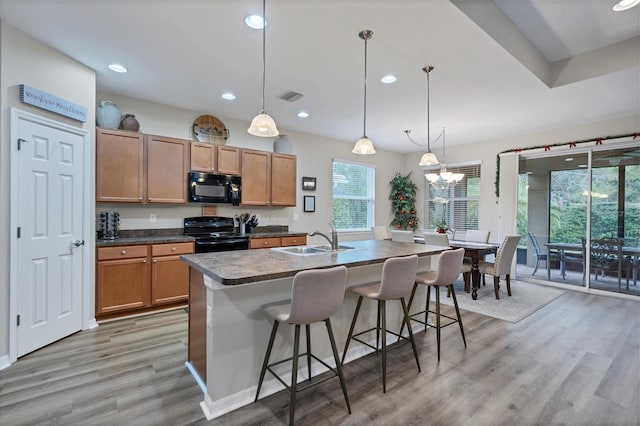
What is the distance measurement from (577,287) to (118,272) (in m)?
6.75

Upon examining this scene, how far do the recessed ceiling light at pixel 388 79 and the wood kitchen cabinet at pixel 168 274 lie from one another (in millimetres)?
3092

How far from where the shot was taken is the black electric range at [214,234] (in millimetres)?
4098

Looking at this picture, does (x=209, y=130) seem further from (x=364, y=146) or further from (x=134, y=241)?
(x=364, y=146)

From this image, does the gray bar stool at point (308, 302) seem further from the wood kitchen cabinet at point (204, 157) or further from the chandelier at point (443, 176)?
the chandelier at point (443, 176)

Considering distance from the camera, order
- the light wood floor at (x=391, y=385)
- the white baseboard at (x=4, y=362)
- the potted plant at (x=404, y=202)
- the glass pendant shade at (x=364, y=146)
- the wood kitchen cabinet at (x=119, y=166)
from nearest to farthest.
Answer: the light wood floor at (x=391, y=385) < the white baseboard at (x=4, y=362) < the glass pendant shade at (x=364, y=146) < the wood kitchen cabinet at (x=119, y=166) < the potted plant at (x=404, y=202)

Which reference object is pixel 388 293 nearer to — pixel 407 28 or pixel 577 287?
pixel 407 28

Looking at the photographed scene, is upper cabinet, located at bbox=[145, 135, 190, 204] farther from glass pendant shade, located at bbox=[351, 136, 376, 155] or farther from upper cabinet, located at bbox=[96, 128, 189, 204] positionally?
glass pendant shade, located at bbox=[351, 136, 376, 155]

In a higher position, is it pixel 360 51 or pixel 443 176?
pixel 360 51

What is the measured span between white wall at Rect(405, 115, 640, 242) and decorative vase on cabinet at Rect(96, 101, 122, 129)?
19.3ft

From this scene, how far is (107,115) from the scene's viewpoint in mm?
3656

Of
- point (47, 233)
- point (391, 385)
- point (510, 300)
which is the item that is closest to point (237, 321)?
point (391, 385)

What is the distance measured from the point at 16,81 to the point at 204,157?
6.72 feet

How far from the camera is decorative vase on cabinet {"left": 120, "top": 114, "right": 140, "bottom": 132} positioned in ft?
12.6

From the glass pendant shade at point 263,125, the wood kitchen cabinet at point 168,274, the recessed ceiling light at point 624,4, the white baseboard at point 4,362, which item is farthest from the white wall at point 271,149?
the recessed ceiling light at point 624,4
